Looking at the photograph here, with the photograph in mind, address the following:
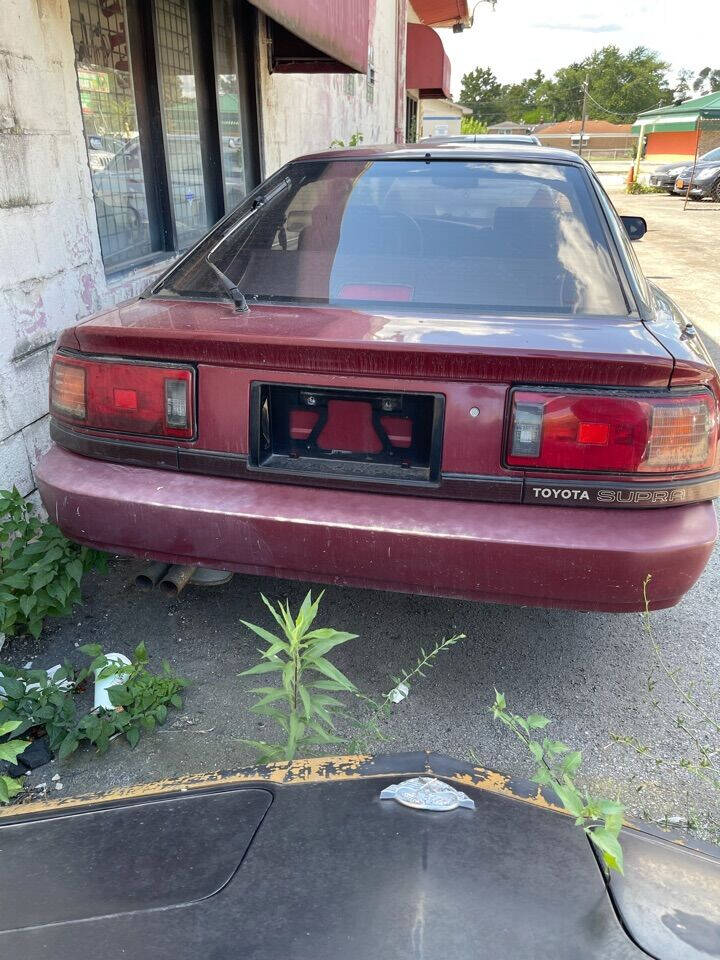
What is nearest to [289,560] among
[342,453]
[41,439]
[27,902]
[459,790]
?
[342,453]

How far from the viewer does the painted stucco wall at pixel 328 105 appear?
300 inches

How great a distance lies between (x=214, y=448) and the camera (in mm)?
2340

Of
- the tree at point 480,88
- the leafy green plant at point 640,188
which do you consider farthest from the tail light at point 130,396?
the tree at point 480,88

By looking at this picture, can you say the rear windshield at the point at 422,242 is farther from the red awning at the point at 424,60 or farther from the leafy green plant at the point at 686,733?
the red awning at the point at 424,60

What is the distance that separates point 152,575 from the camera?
2.56 meters

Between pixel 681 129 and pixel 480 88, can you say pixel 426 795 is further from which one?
Result: pixel 480 88

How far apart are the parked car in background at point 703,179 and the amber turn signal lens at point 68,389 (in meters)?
24.4

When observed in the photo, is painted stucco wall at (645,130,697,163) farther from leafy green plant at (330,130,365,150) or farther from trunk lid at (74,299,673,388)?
trunk lid at (74,299,673,388)

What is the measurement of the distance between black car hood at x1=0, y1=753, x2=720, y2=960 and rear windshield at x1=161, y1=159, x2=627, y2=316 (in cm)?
173

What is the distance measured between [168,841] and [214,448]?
1404 mm

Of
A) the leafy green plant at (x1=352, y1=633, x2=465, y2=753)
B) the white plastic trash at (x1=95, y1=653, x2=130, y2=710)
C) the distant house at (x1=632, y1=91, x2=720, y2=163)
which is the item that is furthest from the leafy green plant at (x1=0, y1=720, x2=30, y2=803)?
the distant house at (x1=632, y1=91, x2=720, y2=163)

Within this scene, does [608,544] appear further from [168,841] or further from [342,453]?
[168,841]

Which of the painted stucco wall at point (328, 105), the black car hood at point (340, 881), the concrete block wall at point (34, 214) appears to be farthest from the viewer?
the painted stucco wall at point (328, 105)

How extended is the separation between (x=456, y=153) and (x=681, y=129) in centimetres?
3876
